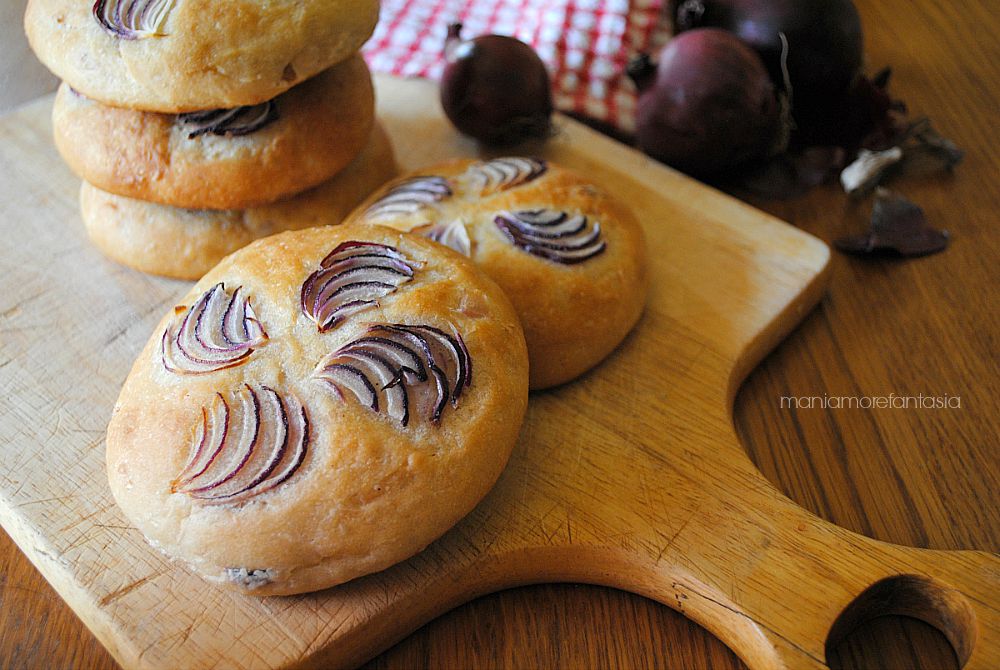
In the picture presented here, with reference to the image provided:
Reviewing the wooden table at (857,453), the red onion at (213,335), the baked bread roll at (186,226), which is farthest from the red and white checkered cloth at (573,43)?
the red onion at (213,335)

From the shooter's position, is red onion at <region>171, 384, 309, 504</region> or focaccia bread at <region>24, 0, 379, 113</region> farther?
focaccia bread at <region>24, 0, 379, 113</region>

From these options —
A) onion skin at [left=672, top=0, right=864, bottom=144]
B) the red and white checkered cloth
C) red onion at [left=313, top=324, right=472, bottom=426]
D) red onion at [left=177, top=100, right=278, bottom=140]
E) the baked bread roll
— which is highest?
onion skin at [left=672, top=0, right=864, bottom=144]

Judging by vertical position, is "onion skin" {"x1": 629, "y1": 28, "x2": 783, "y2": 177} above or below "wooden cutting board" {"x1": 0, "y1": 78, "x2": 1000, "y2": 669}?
above

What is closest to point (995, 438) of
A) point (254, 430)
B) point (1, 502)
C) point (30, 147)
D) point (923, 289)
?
point (923, 289)

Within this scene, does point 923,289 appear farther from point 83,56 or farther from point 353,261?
point 83,56

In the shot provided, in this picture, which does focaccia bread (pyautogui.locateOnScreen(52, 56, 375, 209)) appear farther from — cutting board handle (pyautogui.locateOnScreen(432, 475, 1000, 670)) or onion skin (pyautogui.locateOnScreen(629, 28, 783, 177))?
cutting board handle (pyautogui.locateOnScreen(432, 475, 1000, 670))

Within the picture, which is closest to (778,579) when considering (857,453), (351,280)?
(857,453)

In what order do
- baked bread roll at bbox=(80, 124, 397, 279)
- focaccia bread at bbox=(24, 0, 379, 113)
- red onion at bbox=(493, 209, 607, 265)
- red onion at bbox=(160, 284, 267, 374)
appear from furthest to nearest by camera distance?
baked bread roll at bbox=(80, 124, 397, 279) → red onion at bbox=(493, 209, 607, 265) → focaccia bread at bbox=(24, 0, 379, 113) → red onion at bbox=(160, 284, 267, 374)

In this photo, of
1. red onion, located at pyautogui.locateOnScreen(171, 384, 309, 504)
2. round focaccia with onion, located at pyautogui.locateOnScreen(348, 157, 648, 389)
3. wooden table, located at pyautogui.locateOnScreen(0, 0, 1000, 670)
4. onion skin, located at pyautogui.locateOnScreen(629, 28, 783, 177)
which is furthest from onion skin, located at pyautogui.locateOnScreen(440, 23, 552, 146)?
red onion, located at pyautogui.locateOnScreen(171, 384, 309, 504)
